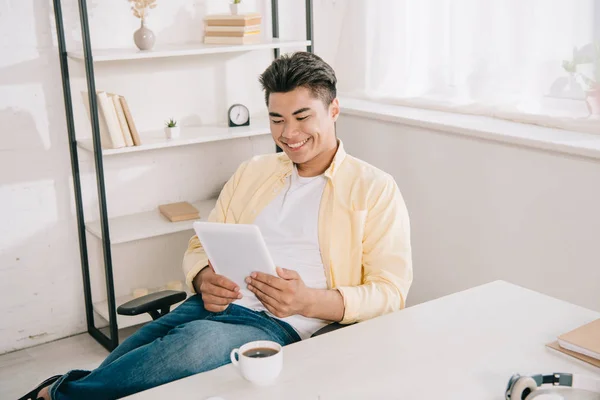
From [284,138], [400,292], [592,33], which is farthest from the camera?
[592,33]

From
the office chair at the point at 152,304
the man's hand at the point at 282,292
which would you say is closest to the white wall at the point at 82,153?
the office chair at the point at 152,304

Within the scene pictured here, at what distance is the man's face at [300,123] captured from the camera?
6.93 ft

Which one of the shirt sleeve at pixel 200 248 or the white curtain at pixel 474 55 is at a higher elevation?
the white curtain at pixel 474 55

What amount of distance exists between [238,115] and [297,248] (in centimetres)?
146

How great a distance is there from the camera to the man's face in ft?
6.93

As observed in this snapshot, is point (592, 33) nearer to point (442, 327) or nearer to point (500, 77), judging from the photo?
point (500, 77)

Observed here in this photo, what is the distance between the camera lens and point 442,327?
162 cm

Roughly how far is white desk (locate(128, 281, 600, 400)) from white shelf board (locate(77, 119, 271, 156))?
5.45 feet

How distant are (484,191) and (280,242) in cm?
110

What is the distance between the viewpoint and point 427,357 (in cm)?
149

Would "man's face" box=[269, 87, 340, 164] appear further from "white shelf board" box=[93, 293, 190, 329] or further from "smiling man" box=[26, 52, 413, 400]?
"white shelf board" box=[93, 293, 190, 329]

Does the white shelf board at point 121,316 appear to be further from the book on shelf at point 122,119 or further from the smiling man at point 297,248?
the smiling man at point 297,248

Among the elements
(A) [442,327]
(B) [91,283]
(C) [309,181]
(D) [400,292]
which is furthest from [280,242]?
(B) [91,283]

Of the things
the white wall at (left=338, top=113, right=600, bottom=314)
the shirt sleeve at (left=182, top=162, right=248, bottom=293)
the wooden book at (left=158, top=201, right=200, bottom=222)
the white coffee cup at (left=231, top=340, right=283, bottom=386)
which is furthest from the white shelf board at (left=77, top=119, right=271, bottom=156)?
the white coffee cup at (left=231, top=340, right=283, bottom=386)
